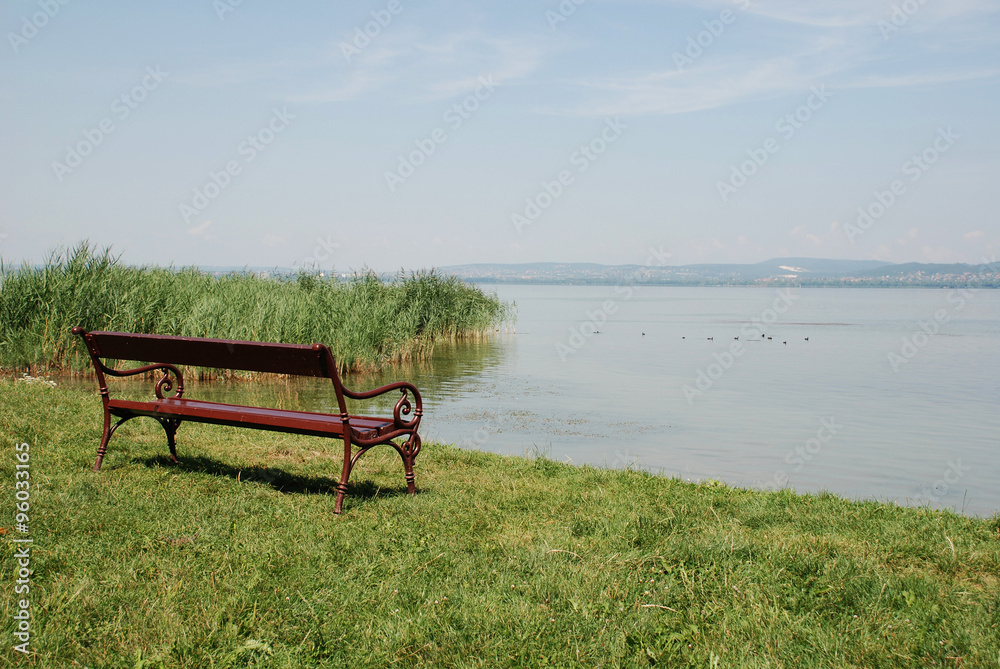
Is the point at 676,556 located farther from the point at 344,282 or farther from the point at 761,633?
the point at 344,282

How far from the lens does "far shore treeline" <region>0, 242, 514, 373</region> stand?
51.3 ft

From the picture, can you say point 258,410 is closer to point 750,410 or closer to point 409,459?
point 409,459

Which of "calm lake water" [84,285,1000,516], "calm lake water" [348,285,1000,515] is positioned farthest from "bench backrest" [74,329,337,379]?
"calm lake water" [84,285,1000,516]

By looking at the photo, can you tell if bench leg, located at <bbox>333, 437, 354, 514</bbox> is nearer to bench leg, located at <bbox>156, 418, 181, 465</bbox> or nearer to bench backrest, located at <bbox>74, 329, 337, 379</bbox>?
bench backrest, located at <bbox>74, 329, 337, 379</bbox>

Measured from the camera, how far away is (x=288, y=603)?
364cm

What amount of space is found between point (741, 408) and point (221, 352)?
489 inches

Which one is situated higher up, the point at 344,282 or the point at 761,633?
the point at 344,282

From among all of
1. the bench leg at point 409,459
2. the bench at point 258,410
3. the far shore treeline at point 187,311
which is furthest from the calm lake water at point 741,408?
the bench at point 258,410

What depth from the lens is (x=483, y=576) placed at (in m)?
4.05

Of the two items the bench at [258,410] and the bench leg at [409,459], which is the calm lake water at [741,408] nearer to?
the bench leg at [409,459]

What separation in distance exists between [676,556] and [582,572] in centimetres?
58

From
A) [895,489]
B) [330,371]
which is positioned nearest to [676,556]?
[330,371]

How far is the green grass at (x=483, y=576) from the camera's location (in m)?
3.29

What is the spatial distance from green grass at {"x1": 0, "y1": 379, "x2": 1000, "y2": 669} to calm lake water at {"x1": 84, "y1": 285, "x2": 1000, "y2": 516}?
421 cm
